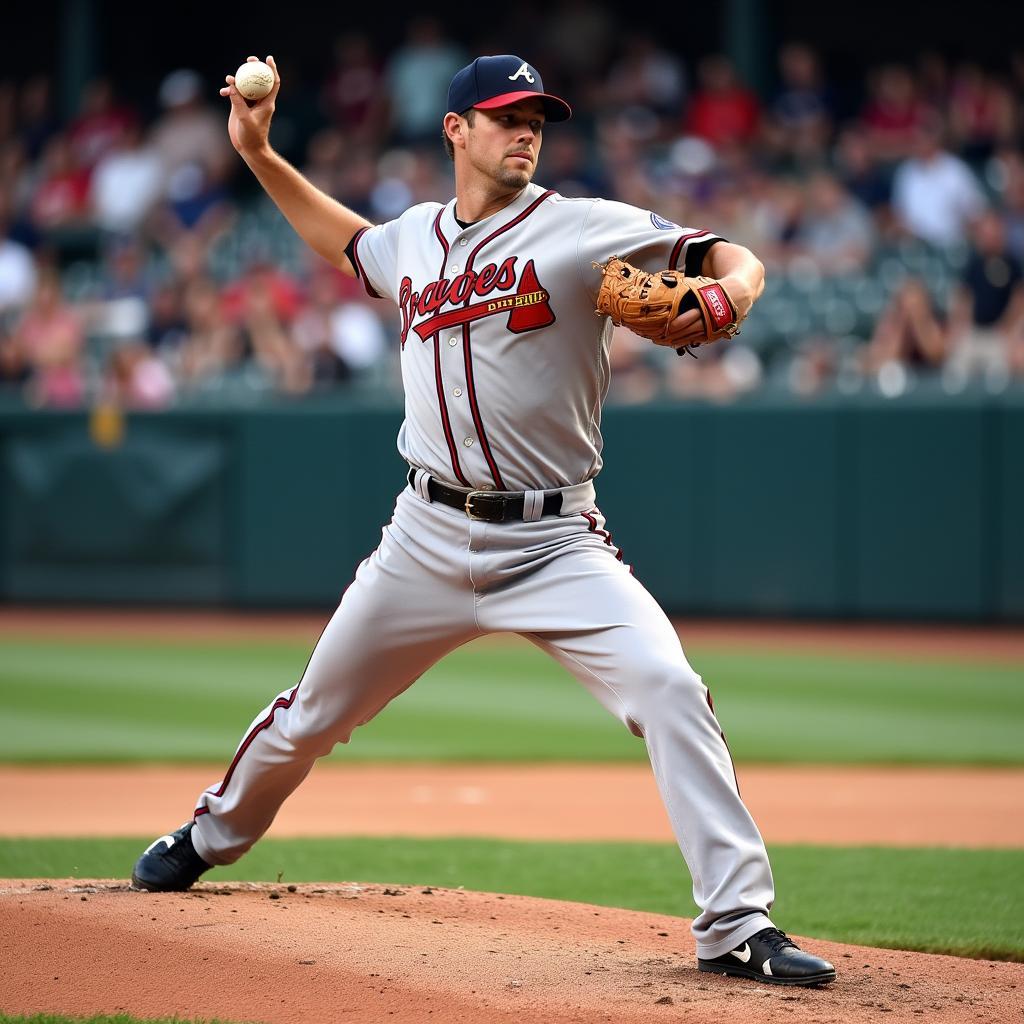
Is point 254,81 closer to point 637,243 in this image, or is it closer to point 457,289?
point 457,289

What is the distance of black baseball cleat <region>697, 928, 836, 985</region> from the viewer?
328 centimetres

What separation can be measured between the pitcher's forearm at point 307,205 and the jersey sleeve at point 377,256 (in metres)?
0.04

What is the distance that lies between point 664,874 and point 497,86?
246 centimetres

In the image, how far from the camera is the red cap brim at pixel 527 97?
11.8ft

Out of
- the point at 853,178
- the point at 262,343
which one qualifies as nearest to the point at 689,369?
the point at 853,178

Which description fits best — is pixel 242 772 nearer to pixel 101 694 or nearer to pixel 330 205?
pixel 330 205

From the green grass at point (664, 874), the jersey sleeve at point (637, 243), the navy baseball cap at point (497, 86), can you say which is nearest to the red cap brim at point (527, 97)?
the navy baseball cap at point (497, 86)

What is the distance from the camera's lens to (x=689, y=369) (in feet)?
38.1

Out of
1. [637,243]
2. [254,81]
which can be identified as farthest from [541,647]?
[254,81]

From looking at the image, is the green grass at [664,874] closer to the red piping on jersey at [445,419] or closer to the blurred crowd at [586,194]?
the red piping on jersey at [445,419]

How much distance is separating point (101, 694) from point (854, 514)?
200 inches

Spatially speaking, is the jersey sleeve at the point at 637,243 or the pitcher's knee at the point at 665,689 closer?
the pitcher's knee at the point at 665,689

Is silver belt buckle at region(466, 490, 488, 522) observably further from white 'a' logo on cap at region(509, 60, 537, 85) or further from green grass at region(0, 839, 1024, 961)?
green grass at region(0, 839, 1024, 961)

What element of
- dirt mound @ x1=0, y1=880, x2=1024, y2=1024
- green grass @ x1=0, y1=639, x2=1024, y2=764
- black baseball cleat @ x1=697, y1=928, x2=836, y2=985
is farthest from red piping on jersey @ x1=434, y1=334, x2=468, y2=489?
green grass @ x1=0, y1=639, x2=1024, y2=764
